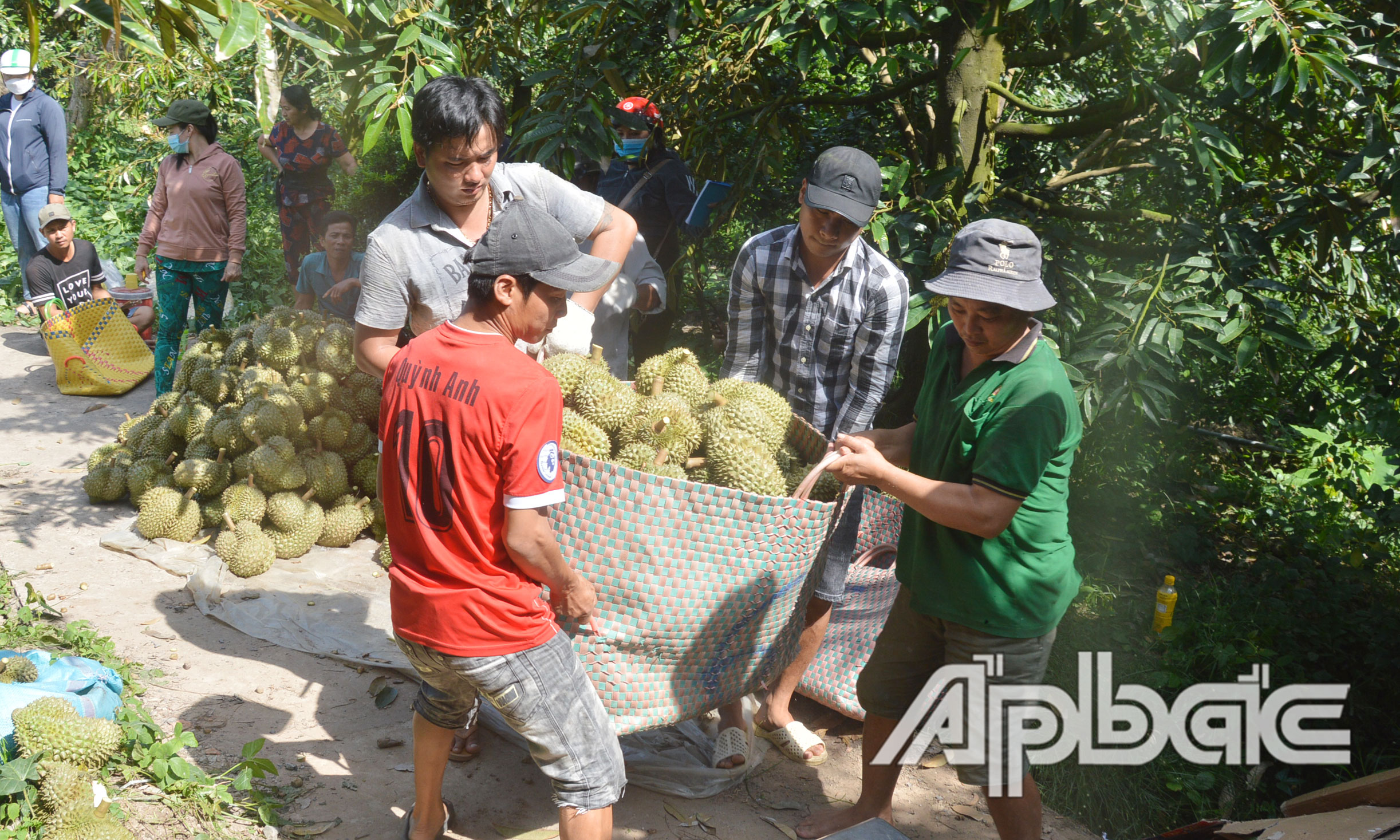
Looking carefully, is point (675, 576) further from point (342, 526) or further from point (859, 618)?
point (342, 526)

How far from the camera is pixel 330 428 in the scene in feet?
15.3

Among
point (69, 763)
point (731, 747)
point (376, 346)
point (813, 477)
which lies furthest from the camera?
point (731, 747)

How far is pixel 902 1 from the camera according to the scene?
3.25 metres

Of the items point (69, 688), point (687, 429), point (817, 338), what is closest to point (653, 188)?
point (817, 338)

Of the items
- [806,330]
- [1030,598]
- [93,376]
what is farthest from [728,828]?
[93,376]

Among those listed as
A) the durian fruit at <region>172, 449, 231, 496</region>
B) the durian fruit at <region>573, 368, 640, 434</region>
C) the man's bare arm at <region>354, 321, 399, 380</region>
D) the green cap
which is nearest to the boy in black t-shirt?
the green cap

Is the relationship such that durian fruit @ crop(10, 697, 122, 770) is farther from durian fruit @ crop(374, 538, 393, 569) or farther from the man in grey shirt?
durian fruit @ crop(374, 538, 393, 569)

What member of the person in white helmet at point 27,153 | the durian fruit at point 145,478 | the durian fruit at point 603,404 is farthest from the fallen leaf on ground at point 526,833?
the person in white helmet at point 27,153

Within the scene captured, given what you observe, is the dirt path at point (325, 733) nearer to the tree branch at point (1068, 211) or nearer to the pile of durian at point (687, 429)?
the pile of durian at point (687, 429)

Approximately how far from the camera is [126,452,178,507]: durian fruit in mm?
4730

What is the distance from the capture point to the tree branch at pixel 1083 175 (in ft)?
13.5

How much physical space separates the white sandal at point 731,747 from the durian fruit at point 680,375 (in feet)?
3.75

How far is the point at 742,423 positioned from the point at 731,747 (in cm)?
117

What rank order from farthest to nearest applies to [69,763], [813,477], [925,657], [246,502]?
[246,502], [925,657], [69,763], [813,477]
